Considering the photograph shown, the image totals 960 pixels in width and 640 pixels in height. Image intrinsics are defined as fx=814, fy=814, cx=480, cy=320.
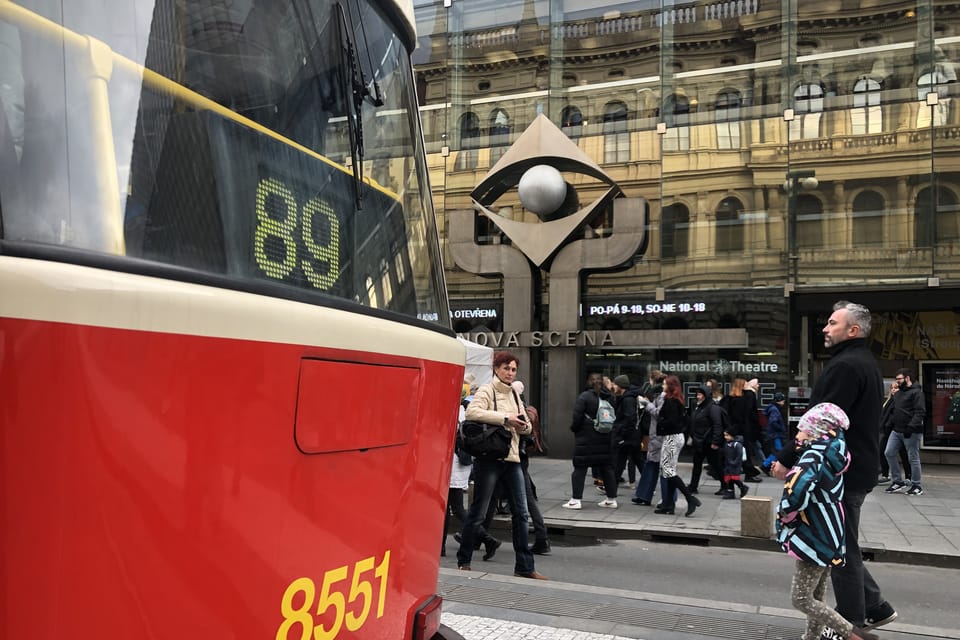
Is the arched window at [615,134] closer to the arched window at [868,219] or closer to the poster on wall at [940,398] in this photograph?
the arched window at [868,219]

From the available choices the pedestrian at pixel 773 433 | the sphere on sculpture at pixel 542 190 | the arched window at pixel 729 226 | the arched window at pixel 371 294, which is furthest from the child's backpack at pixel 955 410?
the arched window at pixel 371 294

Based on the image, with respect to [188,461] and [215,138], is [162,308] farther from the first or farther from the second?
[215,138]

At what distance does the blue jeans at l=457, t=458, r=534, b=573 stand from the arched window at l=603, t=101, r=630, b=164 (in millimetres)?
13744

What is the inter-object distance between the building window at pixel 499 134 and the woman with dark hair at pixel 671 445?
1160 centimetres

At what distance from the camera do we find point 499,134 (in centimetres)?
2055

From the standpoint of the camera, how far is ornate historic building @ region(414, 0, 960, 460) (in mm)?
16844

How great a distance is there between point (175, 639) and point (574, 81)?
64.3 ft

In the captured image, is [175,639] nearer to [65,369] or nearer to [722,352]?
[65,369]

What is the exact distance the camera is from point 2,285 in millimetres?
1332

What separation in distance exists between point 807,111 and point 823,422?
49.8 feet

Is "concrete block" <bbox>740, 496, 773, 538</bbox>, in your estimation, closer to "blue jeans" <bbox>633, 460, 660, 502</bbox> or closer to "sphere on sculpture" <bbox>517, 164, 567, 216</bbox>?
"blue jeans" <bbox>633, 460, 660, 502</bbox>

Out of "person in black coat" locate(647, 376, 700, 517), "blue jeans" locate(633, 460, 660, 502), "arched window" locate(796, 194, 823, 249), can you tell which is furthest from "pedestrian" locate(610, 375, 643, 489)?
"arched window" locate(796, 194, 823, 249)

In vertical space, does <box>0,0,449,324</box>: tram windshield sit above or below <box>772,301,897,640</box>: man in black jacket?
above

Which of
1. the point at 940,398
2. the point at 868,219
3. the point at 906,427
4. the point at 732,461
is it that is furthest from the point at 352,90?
the point at 940,398
